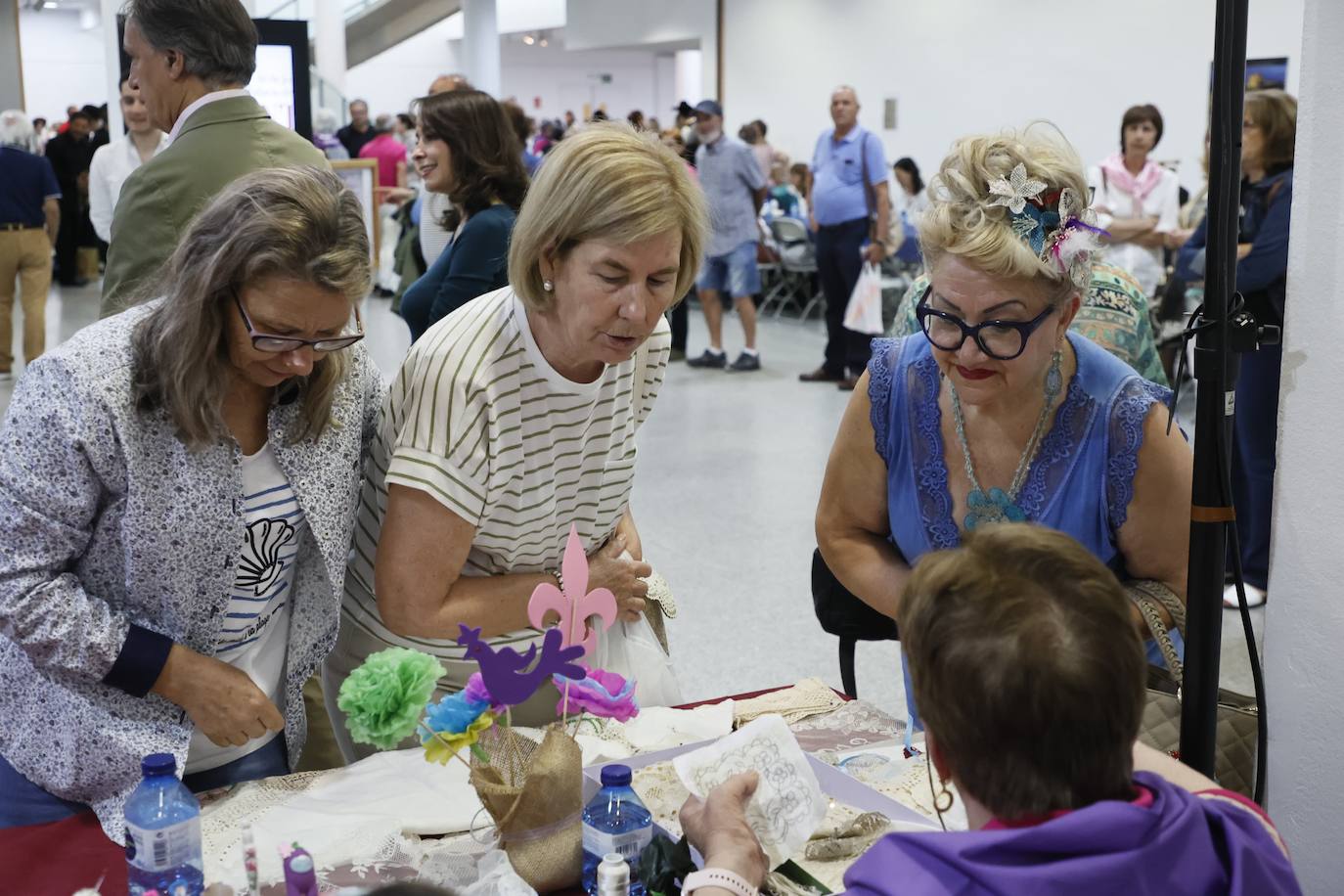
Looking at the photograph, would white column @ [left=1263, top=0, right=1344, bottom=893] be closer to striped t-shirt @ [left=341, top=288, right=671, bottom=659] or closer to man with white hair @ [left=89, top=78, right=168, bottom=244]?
striped t-shirt @ [left=341, top=288, right=671, bottom=659]

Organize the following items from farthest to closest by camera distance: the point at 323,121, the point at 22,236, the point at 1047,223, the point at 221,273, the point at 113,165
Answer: the point at 323,121 → the point at 22,236 → the point at 113,165 → the point at 1047,223 → the point at 221,273

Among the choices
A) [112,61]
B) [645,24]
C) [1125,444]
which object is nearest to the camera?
[1125,444]

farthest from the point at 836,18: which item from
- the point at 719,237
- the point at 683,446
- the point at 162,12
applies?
the point at 162,12

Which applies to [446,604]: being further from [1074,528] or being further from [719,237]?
[719,237]

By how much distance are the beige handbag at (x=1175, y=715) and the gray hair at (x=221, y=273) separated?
3.86ft

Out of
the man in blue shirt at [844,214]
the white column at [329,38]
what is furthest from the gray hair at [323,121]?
the man in blue shirt at [844,214]

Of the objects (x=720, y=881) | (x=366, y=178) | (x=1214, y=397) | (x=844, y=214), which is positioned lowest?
(x=720, y=881)

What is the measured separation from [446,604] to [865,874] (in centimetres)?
94

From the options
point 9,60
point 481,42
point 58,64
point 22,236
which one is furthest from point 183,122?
point 58,64

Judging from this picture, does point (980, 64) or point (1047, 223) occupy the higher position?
point (980, 64)

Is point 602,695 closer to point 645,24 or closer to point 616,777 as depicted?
point 616,777

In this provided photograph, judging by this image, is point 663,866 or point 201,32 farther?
point 201,32

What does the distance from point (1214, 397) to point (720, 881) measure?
75 centimetres

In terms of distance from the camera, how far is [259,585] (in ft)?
5.76
